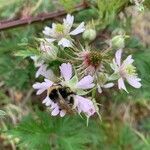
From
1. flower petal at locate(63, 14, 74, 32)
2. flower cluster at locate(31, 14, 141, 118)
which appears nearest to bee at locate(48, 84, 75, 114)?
flower cluster at locate(31, 14, 141, 118)

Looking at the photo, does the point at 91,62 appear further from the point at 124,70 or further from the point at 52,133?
the point at 52,133

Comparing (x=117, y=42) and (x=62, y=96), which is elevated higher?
(x=117, y=42)

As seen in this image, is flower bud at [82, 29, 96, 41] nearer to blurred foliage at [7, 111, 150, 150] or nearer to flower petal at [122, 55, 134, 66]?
flower petal at [122, 55, 134, 66]

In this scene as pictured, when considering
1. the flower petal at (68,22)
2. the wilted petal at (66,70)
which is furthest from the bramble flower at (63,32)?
the wilted petal at (66,70)

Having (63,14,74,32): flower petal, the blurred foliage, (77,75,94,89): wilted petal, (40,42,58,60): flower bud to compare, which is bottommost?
the blurred foliage

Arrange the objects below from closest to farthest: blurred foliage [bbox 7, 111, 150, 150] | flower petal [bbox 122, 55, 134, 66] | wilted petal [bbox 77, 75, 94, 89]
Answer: wilted petal [bbox 77, 75, 94, 89]
flower petal [bbox 122, 55, 134, 66]
blurred foliage [bbox 7, 111, 150, 150]

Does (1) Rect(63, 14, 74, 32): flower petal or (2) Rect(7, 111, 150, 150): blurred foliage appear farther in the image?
(2) Rect(7, 111, 150, 150): blurred foliage

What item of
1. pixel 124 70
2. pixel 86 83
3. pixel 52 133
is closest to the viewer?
pixel 86 83

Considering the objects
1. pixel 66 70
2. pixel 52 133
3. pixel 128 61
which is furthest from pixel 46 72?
pixel 52 133

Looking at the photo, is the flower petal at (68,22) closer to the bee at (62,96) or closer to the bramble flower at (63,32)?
the bramble flower at (63,32)
